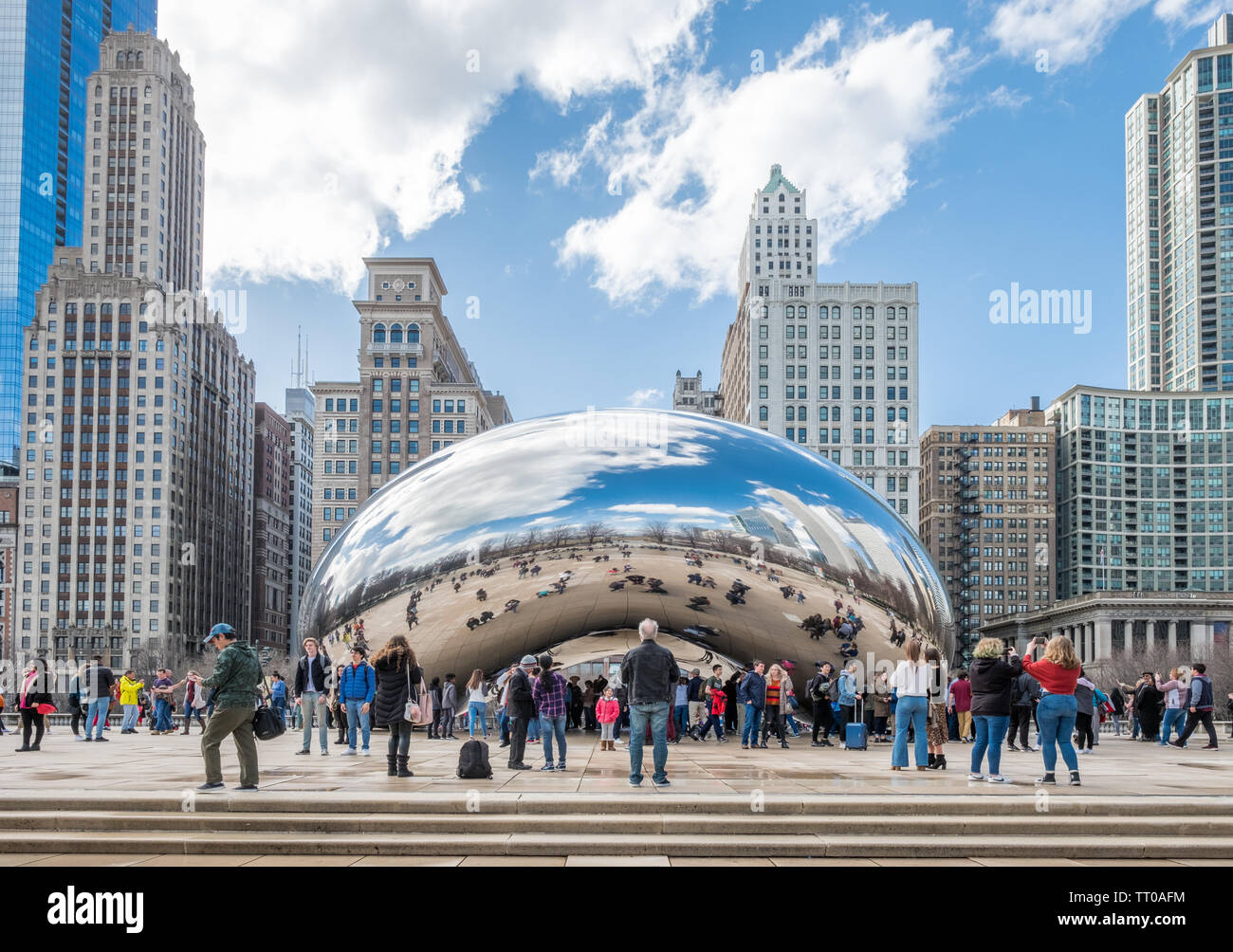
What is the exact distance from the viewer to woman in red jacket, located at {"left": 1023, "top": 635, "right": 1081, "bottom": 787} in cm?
1051

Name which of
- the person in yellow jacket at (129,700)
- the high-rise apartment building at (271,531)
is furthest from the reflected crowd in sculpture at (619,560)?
the high-rise apartment building at (271,531)

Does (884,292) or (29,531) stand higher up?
(884,292)

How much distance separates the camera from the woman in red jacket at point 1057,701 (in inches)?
414

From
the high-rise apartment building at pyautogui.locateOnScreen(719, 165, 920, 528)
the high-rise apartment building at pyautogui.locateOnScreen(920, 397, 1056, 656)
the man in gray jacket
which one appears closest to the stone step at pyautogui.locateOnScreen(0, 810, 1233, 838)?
the man in gray jacket

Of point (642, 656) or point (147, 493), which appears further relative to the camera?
point (147, 493)

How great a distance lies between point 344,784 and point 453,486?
7029mm

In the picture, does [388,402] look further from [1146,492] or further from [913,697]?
[1146,492]

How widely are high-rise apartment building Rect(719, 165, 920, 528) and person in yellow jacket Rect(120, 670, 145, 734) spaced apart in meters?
94.8

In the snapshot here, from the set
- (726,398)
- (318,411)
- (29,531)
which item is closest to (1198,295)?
(726,398)

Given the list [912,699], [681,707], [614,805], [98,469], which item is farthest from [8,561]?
[614,805]

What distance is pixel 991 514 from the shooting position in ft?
503

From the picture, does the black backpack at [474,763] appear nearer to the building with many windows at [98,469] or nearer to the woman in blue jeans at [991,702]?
the woman in blue jeans at [991,702]

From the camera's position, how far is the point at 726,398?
14662 cm
